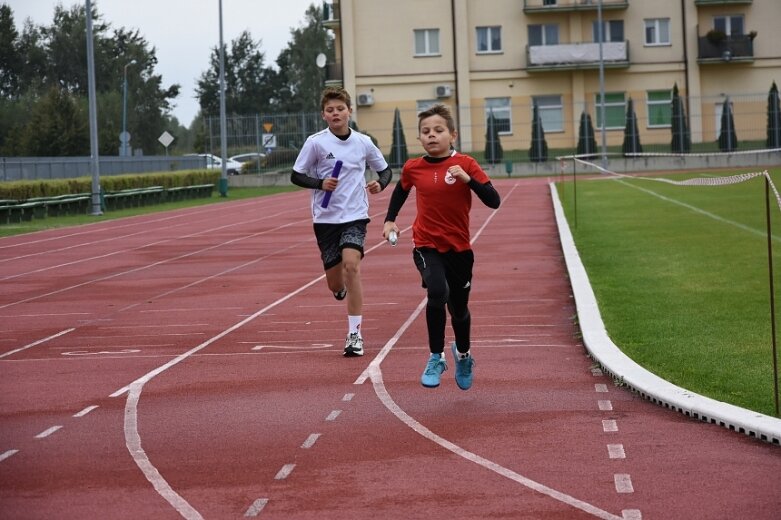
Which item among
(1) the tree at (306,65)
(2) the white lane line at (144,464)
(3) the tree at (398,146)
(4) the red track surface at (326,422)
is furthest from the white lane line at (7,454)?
(1) the tree at (306,65)

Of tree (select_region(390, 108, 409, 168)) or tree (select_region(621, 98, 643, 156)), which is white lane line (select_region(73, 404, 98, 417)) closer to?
tree (select_region(621, 98, 643, 156))

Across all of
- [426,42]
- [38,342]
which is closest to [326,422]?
[38,342]

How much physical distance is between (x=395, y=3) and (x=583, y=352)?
59856 millimetres

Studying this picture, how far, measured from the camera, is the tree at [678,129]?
204ft

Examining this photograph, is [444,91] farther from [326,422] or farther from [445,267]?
[326,422]

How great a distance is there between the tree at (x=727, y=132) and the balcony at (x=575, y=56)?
900 cm

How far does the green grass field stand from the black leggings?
1.51 m

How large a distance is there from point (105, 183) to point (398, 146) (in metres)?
20.2

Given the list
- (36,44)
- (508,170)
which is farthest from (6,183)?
(36,44)

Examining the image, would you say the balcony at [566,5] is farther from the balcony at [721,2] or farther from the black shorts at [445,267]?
the black shorts at [445,267]

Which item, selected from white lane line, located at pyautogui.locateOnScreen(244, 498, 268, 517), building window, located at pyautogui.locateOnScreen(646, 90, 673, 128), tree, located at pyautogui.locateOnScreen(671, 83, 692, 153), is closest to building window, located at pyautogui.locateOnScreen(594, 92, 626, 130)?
building window, located at pyautogui.locateOnScreen(646, 90, 673, 128)

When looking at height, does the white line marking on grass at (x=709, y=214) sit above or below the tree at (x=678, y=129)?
below

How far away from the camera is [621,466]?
7031 millimetres

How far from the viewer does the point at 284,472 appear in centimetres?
711
